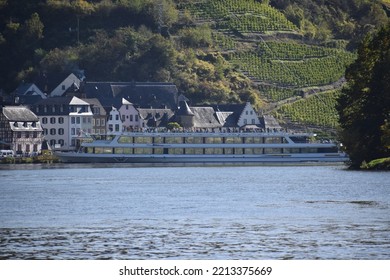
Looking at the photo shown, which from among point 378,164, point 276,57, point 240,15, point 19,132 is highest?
point 240,15

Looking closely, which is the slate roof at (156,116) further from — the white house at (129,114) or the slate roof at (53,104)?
the slate roof at (53,104)

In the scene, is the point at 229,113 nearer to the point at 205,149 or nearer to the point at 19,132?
the point at 205,149

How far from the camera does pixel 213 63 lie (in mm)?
180125

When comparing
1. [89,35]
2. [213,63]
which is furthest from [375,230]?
[89,35]

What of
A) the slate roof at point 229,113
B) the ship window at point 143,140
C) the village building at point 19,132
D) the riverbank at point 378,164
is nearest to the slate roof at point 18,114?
the village building at point 19,132

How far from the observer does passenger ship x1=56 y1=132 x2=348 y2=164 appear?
137 m

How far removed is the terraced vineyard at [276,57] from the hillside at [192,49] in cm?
12

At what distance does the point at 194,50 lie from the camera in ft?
605

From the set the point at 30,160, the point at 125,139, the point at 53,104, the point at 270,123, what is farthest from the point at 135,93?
the point at 30,160

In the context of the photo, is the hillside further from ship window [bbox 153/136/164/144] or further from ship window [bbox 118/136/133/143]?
ship window [bbox 118/136/133/143]

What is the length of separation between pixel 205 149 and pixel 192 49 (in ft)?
152

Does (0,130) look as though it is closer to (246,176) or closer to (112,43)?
(112,43)

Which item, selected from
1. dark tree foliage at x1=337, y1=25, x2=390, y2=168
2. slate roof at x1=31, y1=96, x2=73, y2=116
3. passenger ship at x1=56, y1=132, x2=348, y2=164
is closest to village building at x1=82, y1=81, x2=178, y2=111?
slate roof at x1=31, y1=96, x2=73, y2=116

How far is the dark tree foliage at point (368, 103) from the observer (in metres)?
98.6
